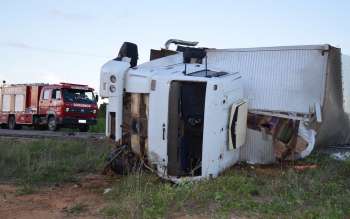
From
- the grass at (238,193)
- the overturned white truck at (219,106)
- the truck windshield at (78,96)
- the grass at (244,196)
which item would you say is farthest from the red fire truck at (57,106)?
the grass at (244,196)

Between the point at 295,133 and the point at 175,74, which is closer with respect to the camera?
the point at 175,74

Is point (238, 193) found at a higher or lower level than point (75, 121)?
lower

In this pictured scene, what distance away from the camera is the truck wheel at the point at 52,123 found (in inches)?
1036

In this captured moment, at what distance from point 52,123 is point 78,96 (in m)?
1.73

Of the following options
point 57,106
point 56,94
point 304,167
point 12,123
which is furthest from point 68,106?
point 304,167

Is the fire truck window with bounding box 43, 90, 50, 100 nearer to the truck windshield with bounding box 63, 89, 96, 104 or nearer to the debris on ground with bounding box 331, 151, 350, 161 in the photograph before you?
the truck windshield with bounding box 63, 89, 96, 104

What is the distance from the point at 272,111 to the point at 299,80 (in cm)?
63

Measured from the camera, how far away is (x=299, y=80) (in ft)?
29.4

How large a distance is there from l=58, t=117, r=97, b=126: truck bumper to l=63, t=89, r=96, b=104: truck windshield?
32.4 inches

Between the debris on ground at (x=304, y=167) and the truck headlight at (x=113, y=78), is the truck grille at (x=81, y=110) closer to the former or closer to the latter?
the truck headlight at (x=113, y=78)

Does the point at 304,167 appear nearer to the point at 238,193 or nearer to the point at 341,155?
the point at 341,155

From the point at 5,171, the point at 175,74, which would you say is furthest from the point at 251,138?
the point at 5,171

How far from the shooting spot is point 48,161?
1099cm

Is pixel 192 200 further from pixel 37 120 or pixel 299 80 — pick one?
pixel 37 120
